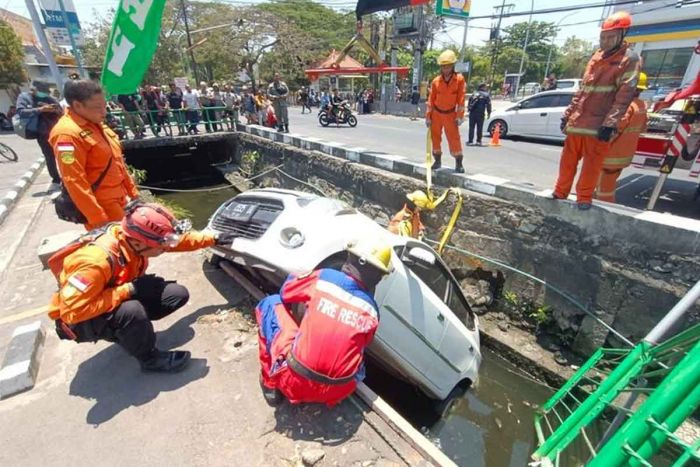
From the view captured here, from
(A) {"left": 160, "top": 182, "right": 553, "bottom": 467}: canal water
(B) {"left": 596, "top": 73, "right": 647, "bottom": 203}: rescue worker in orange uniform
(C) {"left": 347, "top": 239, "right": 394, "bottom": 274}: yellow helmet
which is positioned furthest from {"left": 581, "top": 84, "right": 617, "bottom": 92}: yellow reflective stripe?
(A) {"left": 160, "top": 182, "right": 553, "bottom": 467}: canal water

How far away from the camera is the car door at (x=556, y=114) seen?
9.53 meters

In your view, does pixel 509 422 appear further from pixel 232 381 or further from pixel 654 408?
pixel 232 381

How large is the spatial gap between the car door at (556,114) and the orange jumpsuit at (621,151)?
5890 mm

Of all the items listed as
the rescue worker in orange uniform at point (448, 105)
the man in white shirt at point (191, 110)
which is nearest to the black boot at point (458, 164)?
the rescue worker in orange uniform at point (448, 105)

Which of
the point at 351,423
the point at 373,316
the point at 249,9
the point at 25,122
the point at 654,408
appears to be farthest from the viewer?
the point at 249,9

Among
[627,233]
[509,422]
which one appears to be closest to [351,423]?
[509,422]

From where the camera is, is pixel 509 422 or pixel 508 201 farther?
pixel 508 201

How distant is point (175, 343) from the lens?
2.71 metres

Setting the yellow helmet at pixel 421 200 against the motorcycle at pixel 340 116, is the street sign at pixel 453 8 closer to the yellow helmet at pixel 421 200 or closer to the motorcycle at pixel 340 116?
the motorcycle at pixel 340 116

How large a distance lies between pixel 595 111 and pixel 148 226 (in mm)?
3855

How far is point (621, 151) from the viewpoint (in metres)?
4.07

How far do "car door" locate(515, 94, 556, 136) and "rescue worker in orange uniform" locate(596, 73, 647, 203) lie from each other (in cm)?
618

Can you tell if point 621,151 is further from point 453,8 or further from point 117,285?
point 453,8

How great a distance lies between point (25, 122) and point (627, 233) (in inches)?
323
